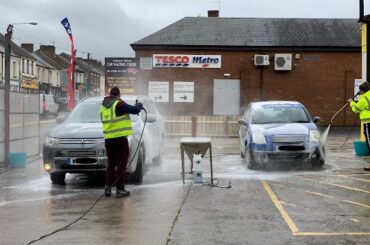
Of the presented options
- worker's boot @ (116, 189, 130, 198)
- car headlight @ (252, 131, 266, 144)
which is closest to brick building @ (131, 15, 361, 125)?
car headlight @ (252, 131, 266, 144)

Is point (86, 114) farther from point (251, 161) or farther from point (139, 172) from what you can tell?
point (251, 161)

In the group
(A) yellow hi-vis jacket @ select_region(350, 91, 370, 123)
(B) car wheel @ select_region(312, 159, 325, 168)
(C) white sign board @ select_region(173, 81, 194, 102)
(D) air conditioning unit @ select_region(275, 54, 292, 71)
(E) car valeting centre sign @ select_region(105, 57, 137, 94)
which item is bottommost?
(B) car wheel @ select_region(312, 159, 325, 168)

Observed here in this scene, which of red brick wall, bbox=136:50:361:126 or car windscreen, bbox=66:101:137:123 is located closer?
car windscreen, bbox=66:101:137:123

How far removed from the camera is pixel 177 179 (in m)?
10.7

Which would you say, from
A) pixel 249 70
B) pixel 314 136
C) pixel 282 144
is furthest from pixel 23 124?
pixel 249 70

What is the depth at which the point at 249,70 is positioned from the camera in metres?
31.0

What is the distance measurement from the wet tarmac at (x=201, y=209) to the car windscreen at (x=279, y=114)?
1.31 metres

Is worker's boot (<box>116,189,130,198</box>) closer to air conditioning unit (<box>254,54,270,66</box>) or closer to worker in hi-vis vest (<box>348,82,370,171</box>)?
worker in hi-vis vest (<box>348,82,370,171</box>)

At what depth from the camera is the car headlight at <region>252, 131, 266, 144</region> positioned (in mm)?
11700

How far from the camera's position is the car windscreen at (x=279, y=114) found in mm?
12766

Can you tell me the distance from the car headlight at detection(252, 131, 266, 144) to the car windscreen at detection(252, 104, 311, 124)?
3.12 feet

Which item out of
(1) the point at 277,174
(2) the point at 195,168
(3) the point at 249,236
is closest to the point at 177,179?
(2) the point at 195,168

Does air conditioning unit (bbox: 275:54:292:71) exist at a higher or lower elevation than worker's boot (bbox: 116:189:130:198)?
higher

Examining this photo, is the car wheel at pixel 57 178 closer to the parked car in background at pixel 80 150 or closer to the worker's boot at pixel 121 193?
the parked car in background at pixel 80 150
